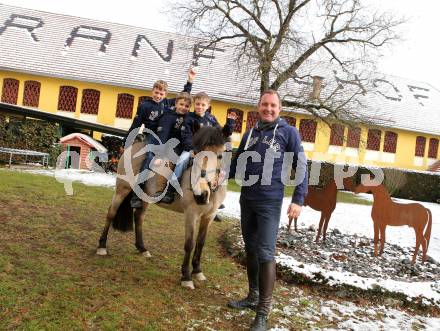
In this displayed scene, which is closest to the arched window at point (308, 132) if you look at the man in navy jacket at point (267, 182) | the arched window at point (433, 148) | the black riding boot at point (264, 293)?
the arched window at point (433, 148)

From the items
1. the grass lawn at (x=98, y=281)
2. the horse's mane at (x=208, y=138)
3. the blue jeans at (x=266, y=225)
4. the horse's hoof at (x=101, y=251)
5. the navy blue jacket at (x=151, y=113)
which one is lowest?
the grass lawn at (x=98, y=281)

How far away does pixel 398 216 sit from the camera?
23.4 ft

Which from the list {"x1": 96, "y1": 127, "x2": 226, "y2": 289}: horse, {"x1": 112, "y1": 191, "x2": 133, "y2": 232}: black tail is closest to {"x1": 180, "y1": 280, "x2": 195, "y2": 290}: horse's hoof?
{"x1": 96, "y1": 127, "x2": 226, "y2": 289}: horse

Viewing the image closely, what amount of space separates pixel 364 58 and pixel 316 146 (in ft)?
28.9

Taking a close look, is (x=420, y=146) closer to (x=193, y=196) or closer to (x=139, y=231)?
(x=139, y=231)

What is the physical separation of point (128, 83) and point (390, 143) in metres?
18.2

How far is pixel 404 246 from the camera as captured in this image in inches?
337

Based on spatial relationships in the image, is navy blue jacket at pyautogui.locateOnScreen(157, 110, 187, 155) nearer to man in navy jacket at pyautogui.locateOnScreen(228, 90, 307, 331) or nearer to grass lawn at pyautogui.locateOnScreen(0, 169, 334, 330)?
man in navy jacket at pyautogui.locateOnScreen(228, 90, 307, 331)

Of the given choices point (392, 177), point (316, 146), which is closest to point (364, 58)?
point (392, 177)

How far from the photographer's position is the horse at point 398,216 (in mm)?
7055

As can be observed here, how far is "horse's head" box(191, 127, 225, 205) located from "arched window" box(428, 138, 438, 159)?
94.4ft

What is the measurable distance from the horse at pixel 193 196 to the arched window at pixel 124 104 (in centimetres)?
1954

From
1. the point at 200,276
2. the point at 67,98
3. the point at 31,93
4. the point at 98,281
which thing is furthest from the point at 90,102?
the point at 98,281

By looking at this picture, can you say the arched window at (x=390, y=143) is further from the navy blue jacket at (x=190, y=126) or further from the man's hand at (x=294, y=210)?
the man's hand at (x=294, y=210)
